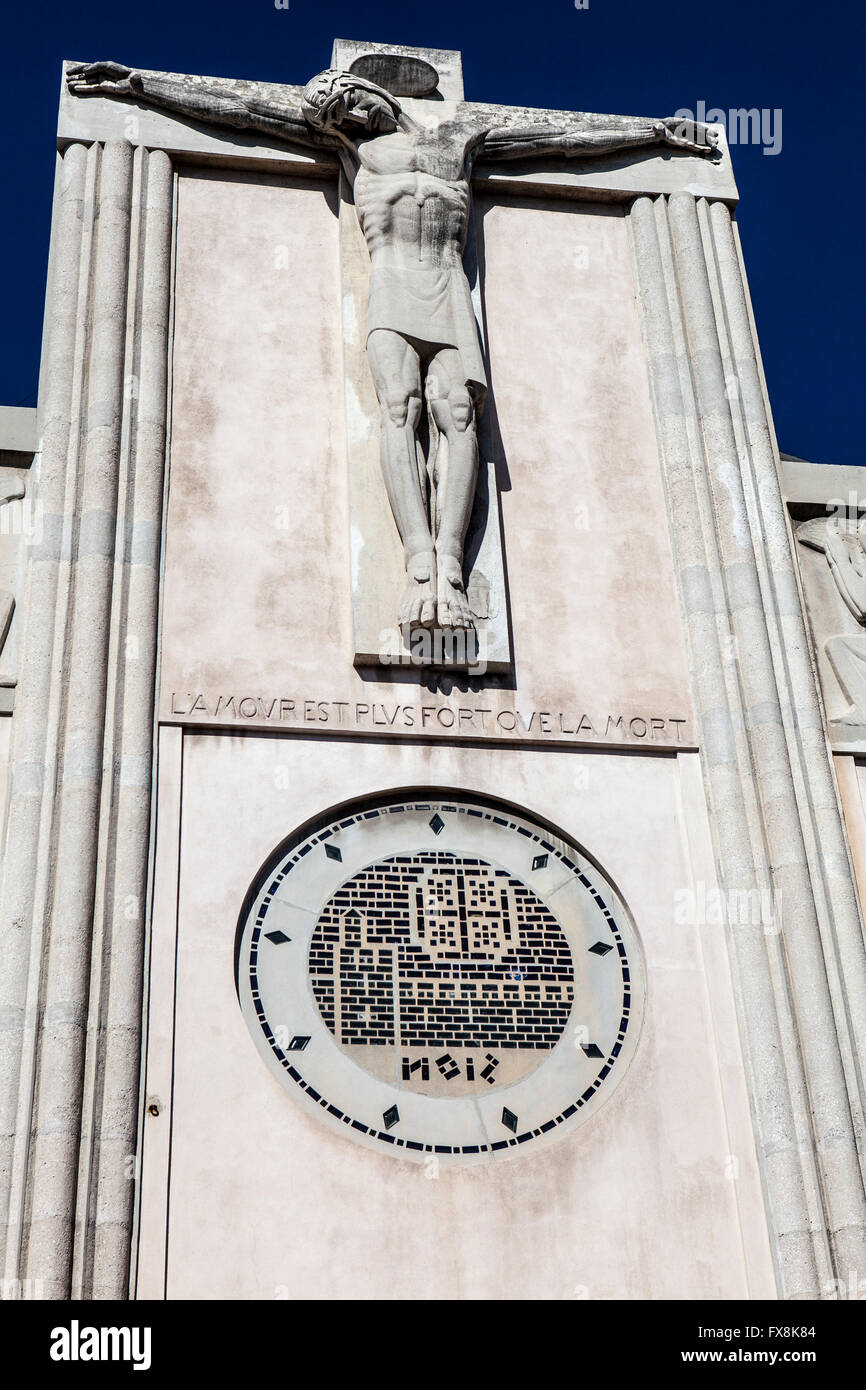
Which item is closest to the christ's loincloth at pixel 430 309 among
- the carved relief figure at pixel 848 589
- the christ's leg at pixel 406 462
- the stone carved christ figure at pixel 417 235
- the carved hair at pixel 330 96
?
the stone carved christ figure at pixel 417 235

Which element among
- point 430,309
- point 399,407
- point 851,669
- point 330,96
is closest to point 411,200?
point 430,309

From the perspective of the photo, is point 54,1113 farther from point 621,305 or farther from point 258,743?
point 621,305

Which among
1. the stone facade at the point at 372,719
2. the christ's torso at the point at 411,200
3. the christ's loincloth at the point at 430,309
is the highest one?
the christ's torso at the point at 411,200

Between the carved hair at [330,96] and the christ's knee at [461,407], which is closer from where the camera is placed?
the christ's knee at [461,407]

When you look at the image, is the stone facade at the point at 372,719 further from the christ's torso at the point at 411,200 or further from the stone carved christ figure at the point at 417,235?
the christ's torso at the point at 411,200

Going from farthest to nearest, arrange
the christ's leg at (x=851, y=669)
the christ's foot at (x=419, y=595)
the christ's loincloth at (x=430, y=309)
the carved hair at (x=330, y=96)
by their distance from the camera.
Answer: the carved hair at (x=330, y=96) → the christ's loincloth at (x=430, y=309) → the christ's leg at (x=851, y=669) → the christ's foot at (x=419, y=595)

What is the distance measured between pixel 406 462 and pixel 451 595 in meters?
0.83

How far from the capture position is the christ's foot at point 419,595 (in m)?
9.40

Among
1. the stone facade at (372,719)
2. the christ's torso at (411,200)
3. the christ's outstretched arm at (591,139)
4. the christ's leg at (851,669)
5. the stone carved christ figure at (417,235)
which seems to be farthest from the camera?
the christ's outstretched arm at (591,139)

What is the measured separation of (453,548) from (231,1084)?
3.03 meters

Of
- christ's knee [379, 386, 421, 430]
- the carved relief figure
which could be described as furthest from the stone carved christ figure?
the carved relief figure

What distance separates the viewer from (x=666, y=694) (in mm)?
9719

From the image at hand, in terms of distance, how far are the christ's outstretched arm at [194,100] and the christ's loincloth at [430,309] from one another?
3.92ft
